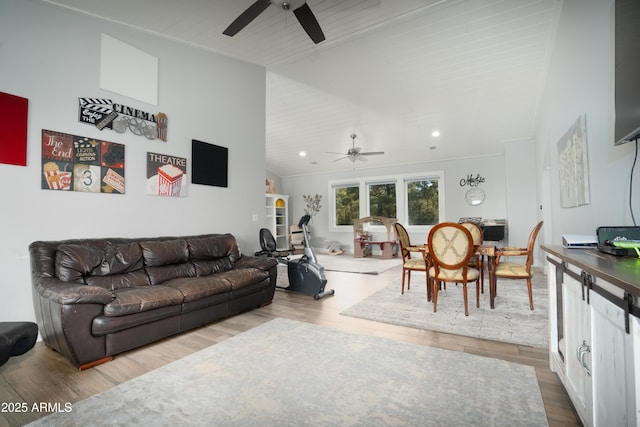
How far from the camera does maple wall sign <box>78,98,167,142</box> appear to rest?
301 centimetres

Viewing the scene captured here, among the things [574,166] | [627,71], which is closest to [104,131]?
[627,71]

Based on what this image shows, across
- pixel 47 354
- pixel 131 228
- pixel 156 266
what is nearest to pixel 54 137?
pixel 131 228

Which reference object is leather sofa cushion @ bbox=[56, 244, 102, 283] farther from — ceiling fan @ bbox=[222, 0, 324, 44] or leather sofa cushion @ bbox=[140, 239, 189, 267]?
ceiling fan @ bbox=[222, 0, 324, 44]

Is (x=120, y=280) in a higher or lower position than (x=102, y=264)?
lower

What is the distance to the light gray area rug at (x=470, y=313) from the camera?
106 inches

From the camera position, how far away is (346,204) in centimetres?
934

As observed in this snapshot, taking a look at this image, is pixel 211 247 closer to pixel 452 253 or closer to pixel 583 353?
pixel 452 253

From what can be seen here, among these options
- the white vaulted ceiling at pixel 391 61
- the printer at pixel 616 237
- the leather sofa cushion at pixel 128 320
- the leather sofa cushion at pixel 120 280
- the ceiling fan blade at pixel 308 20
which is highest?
the white vaulted ceiling at pixel 391 61

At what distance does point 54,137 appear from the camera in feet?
9.12

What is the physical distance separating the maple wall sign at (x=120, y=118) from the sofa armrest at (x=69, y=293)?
65.4 inches

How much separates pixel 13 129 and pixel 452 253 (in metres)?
4.30

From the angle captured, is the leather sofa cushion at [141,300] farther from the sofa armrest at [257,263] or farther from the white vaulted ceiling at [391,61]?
the white vaulted ceiling at [391,61]

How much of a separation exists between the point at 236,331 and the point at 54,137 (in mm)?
2546

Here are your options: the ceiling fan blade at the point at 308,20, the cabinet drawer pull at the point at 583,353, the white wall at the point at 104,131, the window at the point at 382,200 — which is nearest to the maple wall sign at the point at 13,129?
the white wall at the point at 104,131
